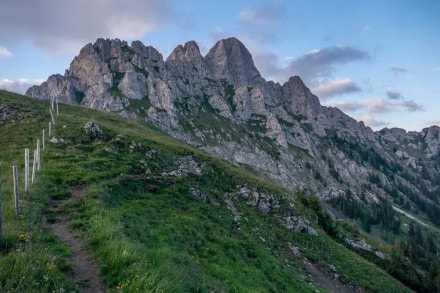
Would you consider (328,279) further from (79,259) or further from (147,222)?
(79,259)

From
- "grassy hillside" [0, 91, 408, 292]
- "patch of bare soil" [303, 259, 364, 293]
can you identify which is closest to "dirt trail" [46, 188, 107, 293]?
"grassy hillside" [0, 91, 408, 292]

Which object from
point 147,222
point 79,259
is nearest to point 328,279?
point 147,222

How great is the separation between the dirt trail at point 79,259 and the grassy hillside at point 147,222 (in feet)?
0.71

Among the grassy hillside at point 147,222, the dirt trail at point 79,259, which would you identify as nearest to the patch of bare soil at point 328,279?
the grassy hillside at point 147,222

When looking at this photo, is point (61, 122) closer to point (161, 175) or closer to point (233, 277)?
point (161, 175)

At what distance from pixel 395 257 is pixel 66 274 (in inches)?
3171

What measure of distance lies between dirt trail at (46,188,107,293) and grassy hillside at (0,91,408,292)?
0.71 feet

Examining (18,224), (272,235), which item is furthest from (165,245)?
(272,235)

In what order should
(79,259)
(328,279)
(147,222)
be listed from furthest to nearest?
(328,279) → (147,222) → (79,259)

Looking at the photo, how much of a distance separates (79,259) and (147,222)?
30.0 feet

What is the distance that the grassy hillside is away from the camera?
1177cm

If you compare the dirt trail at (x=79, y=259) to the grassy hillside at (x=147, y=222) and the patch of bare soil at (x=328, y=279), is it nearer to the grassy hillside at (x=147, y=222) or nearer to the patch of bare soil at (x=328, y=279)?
the grassy hillside at (x=147, y=222)

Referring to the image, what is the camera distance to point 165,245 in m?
19.4

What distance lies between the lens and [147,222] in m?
22.2
